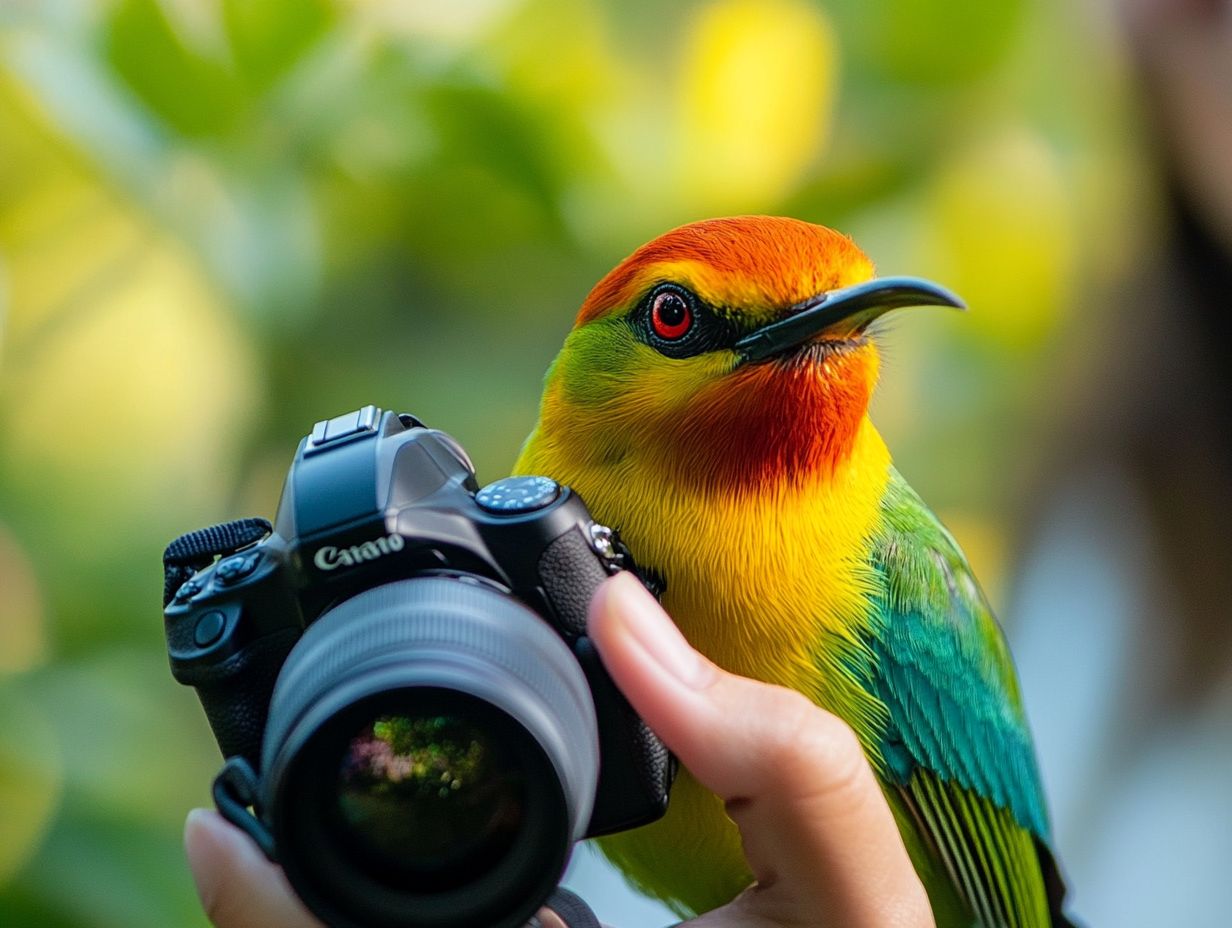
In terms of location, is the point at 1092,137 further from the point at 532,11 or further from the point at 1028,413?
the point at 532,11

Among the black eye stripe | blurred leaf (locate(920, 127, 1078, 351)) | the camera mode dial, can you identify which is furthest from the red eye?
blurred leaf (locate(920, 127, 1078, 351))

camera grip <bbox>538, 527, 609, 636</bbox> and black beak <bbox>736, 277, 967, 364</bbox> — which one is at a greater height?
black beak <bbox>736, 277, 967, 364</bbox>

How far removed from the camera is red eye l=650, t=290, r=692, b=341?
31.0 inches

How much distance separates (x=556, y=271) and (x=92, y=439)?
589 mm

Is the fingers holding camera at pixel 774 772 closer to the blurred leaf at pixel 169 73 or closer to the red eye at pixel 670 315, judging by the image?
the red eye at pixel 670 315

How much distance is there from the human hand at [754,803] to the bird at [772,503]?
9 cm

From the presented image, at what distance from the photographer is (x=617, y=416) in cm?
82

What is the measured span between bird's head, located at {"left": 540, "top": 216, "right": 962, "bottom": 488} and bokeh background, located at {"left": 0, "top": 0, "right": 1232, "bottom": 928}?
0.59 meters

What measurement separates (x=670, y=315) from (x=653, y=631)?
242 mm

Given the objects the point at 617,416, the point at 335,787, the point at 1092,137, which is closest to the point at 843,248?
the point at 617,416

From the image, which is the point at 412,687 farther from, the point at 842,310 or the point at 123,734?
the point at 123,734

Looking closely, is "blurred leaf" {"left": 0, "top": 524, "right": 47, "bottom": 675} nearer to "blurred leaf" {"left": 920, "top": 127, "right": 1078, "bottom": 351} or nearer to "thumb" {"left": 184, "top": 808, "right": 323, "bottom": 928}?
"thumb" {"left": 184, "top": 808, "right": 323, "bottom": 928}

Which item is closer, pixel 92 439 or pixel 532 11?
pixel 92 439

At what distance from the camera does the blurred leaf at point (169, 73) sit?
123 centimetres
